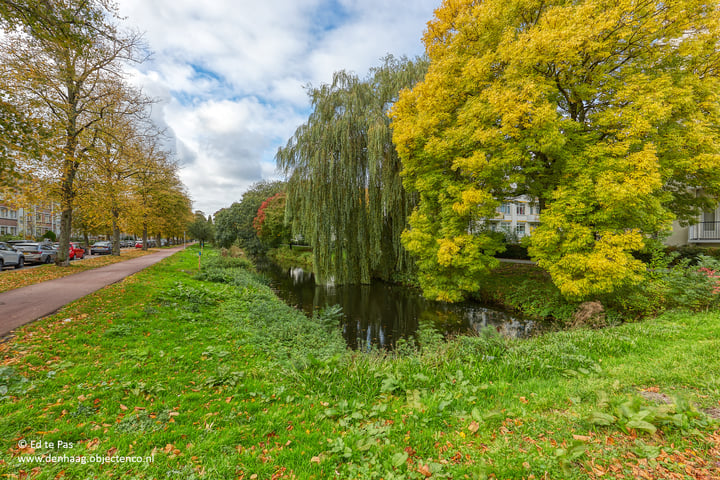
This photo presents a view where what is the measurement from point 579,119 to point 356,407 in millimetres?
11400

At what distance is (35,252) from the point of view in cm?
1720

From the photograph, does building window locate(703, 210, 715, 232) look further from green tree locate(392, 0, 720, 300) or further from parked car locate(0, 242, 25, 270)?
parked car locate(0, 242, 25, 270)

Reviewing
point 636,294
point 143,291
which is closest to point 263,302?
point 143,291

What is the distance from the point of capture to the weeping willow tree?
1307 centimetres

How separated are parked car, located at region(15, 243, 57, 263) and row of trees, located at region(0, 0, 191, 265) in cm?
451

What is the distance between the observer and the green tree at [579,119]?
7.23 m

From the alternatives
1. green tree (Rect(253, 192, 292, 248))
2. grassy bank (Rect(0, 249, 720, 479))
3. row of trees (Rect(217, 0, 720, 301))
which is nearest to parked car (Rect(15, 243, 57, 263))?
green tree (Rect(253, 192, 292, 248))

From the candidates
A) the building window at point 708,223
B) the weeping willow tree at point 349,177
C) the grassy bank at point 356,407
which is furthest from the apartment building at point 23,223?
the building window at point 708,223

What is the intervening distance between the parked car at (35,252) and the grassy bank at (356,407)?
58.9ft

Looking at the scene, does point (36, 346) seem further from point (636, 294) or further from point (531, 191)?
point (636, 294)

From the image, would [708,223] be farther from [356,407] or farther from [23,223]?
[23,223]

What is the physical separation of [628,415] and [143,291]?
11228 millimetres

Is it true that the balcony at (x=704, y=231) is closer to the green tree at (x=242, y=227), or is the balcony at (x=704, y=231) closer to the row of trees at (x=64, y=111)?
the row of trees at (x=64, y=111)

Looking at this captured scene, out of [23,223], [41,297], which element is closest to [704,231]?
[41,297]
